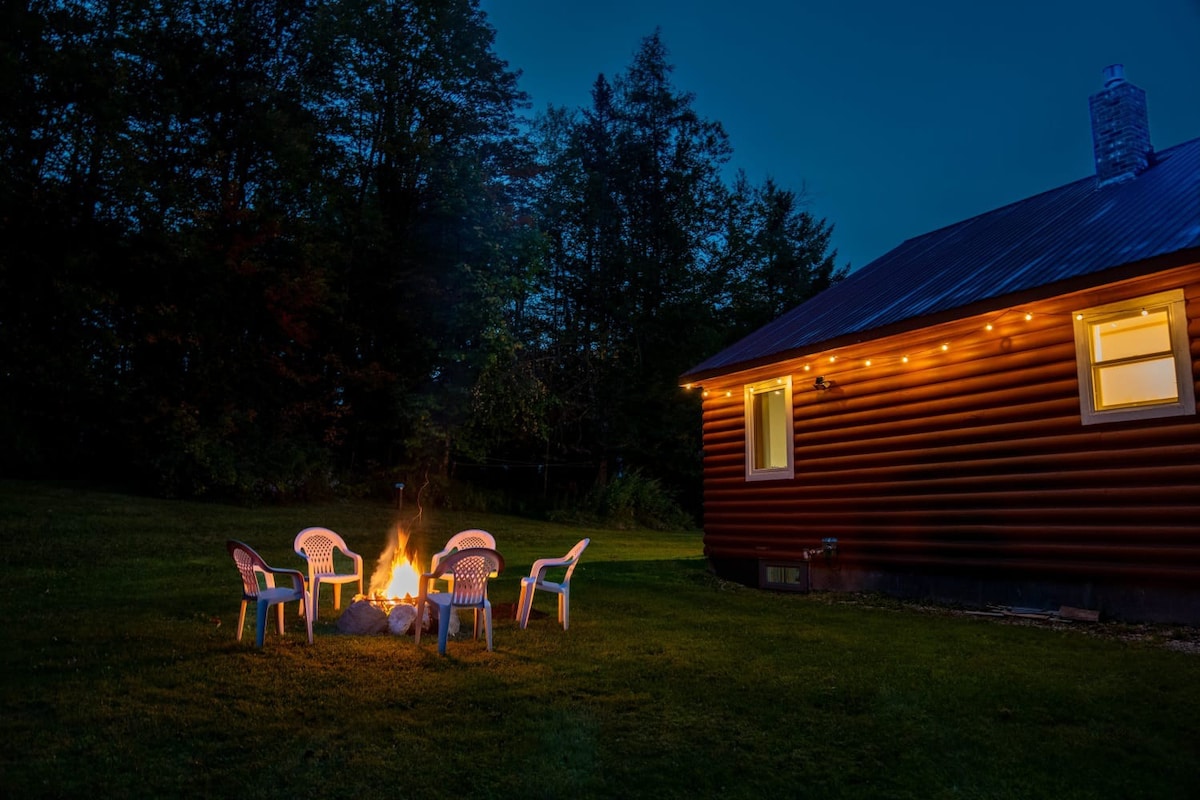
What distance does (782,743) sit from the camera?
4.23m

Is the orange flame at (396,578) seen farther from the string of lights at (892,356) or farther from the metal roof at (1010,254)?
the string of lights at (892,356)

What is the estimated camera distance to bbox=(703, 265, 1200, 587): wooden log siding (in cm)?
736

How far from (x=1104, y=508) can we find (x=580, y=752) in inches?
239

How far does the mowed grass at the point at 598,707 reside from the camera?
3734 millimetres

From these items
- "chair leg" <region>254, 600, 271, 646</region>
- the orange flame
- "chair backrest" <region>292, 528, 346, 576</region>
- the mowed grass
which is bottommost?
the mowed grass

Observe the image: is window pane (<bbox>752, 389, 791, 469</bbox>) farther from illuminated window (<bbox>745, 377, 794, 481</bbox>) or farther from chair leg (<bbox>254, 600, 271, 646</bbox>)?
chair leg (<bbox>254, 600, 271, 646</bbox>)

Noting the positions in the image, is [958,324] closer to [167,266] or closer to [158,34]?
[167,266]

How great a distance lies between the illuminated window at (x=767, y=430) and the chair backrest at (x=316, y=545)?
6.11 m

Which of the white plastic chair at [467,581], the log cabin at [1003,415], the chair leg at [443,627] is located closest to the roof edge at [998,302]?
the log cabin at [1003,415]

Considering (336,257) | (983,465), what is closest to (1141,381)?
(983,465)

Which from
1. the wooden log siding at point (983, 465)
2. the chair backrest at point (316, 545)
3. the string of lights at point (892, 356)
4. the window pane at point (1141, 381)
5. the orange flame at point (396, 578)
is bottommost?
the orange flame at point (396, 578)

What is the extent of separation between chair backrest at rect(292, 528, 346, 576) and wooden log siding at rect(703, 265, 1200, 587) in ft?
19.8

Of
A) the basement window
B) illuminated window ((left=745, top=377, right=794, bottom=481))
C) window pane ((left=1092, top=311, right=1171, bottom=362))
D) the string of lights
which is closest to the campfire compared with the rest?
the basement window

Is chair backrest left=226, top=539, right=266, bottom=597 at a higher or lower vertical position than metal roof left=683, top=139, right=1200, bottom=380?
A: lower
